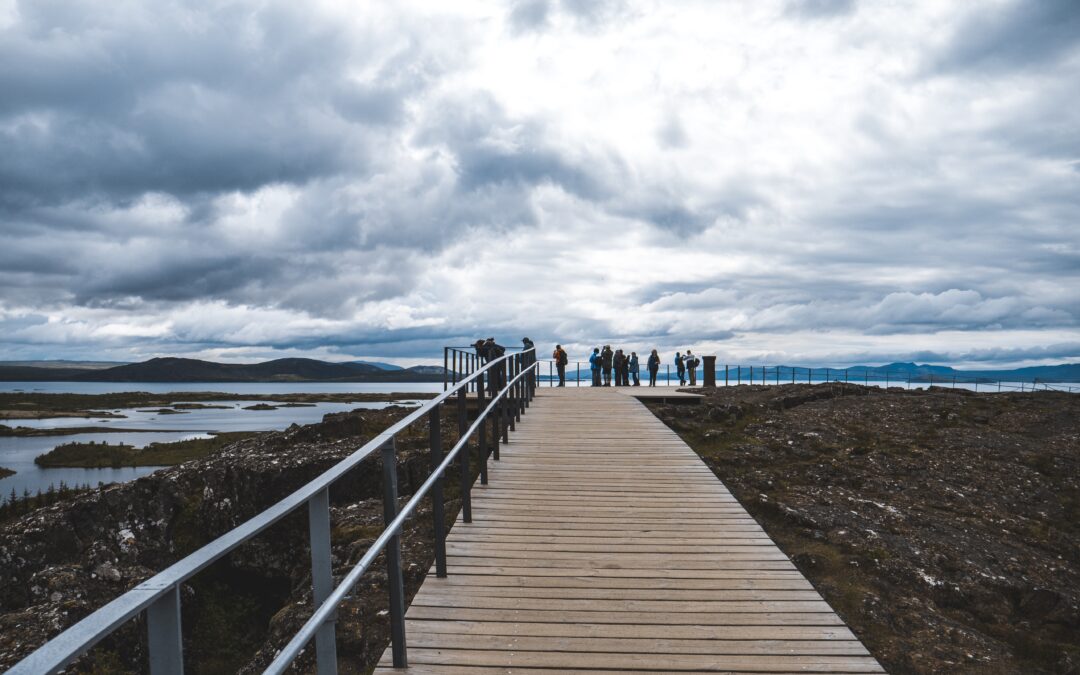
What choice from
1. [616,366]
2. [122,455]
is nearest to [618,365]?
[616,366]

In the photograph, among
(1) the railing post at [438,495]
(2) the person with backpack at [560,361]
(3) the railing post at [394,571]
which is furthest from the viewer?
(2) the person with backpack at [560,361]

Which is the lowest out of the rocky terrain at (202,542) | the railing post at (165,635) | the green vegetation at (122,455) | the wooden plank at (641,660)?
the green vegetation at (122,455)

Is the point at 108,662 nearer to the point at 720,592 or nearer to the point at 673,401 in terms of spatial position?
the point at 720,592

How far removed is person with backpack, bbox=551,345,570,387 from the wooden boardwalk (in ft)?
52.1

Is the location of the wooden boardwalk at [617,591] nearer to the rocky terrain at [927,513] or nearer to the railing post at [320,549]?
the rocky terrain at [927,513]

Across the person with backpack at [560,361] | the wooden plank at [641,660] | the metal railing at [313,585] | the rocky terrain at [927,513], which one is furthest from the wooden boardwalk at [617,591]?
the person with backpack at [560,361]

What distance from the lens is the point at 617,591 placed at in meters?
4.62

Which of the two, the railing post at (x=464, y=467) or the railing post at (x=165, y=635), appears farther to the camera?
the railing post at (x=464, y=467)

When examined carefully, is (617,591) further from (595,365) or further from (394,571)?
(595,365)

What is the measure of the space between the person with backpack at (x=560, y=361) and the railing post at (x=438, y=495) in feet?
61.9

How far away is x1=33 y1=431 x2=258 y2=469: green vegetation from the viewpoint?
54.7 metres

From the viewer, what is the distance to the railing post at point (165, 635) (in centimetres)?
152

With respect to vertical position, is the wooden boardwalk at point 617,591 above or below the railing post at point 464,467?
below

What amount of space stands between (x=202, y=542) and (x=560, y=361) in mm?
14992
